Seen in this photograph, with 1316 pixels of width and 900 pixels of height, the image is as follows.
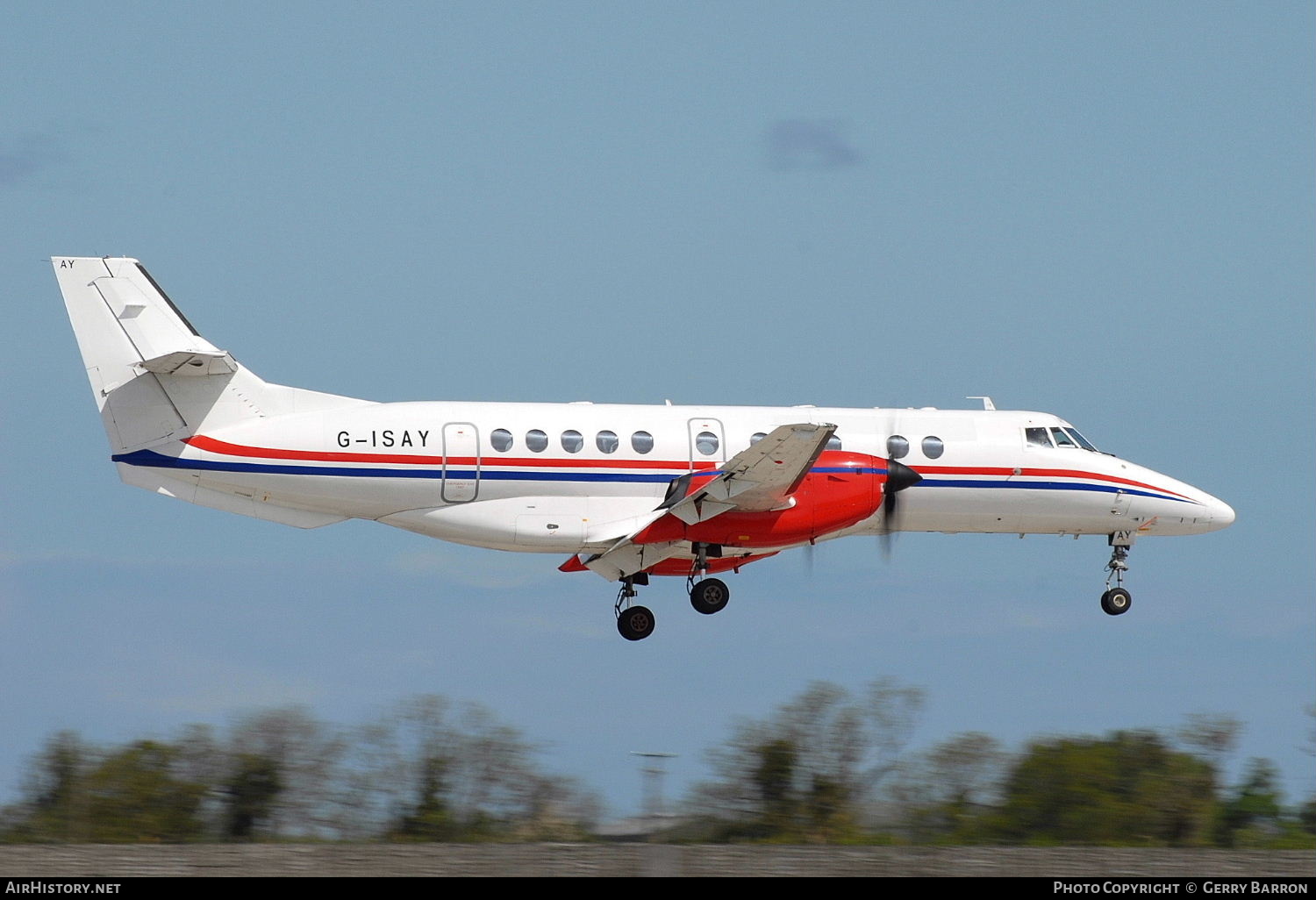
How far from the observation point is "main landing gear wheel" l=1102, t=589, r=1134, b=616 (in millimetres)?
33094

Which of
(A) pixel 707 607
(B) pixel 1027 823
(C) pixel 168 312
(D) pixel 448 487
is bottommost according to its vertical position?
(B) pixel 1027 823

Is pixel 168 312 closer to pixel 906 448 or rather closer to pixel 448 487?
pixel 448 487

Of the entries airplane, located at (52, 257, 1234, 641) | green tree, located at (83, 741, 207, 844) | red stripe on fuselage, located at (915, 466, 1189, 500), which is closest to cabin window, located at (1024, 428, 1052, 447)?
red stripe on fuselage, located at (915, 466, 1189, 500)

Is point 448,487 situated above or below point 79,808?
above

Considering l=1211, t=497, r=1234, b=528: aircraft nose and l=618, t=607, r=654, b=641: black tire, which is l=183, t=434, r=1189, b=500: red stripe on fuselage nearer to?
l=618, t=607, r=654, b=641: black tire

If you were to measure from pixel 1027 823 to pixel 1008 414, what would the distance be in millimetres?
8096

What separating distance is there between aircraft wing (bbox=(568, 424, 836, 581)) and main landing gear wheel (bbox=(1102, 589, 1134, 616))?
331 inches

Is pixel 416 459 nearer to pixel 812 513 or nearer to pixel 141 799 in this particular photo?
pixel 812 513

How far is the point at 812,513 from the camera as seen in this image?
29.0 metres

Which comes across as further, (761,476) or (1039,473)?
(1039,473)

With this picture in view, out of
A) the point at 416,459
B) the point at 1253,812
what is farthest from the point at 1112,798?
the point at 416,459

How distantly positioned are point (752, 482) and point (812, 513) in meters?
1.64

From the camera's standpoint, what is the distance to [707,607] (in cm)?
3036

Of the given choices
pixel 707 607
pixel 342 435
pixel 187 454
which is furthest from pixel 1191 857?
pixel 187 454
